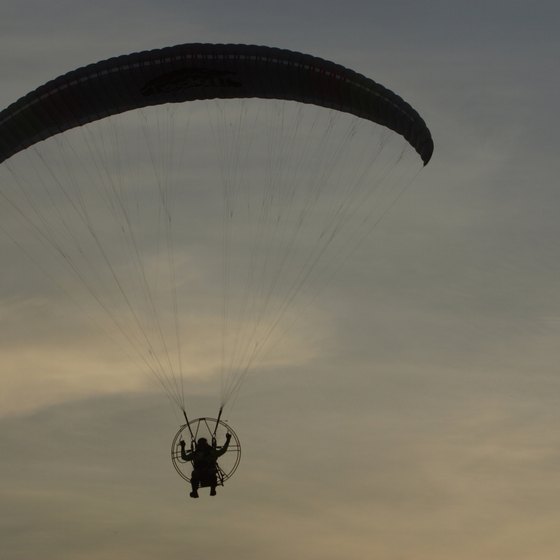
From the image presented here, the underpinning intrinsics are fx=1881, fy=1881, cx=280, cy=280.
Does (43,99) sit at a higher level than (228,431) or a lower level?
higher

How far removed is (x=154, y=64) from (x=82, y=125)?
272 cm

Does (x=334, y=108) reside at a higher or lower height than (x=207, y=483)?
higher

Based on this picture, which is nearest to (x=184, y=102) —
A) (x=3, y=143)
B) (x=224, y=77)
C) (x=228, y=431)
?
(x=224, y=77)

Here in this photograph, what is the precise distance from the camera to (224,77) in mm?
48938

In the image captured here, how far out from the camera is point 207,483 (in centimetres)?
4866

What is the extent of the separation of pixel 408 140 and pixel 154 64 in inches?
297

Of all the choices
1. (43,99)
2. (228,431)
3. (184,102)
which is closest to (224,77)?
(184,102)

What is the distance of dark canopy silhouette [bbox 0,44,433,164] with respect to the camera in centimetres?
4806

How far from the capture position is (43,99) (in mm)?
48312

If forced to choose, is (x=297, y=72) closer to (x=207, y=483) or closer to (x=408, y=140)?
(x=408, y=140)

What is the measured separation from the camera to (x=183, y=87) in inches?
1938

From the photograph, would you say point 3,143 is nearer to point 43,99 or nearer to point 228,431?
point 43,99

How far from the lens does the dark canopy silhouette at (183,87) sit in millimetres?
48062

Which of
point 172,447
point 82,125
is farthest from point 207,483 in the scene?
point 82,125
